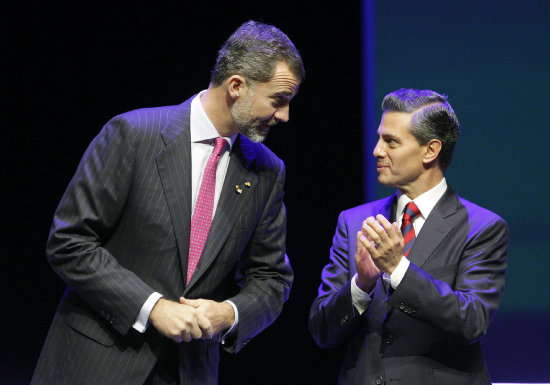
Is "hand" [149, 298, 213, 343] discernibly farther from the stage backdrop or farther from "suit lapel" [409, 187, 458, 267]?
the stage backdrop

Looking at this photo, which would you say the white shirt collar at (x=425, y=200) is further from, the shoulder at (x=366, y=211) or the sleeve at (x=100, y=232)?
the sleeve at (x=100, y=232)

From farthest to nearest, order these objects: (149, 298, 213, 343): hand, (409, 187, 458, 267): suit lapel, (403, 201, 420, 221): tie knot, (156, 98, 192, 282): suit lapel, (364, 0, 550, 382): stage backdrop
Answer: (364, 0, 550, 382): stage backdrop → (403, 201, 420, 221): tie knot → (409, 187, 458, 267): suit lapel → (156, 98, 192, 282): suit lapel → (149, 298, 213, 343): hand

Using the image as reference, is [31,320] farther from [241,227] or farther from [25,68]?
[241,227]

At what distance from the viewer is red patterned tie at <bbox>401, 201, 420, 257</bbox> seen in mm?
2447

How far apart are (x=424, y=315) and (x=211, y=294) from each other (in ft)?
2.27

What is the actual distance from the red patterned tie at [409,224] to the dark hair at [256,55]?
62cm

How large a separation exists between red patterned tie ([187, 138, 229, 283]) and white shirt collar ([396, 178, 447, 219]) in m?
0.74

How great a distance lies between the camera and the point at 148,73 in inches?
135

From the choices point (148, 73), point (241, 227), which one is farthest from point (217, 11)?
point (241, 227)

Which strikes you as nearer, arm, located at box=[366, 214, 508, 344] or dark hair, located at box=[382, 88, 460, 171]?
arm, located at box=[366, 214, 508, 344]

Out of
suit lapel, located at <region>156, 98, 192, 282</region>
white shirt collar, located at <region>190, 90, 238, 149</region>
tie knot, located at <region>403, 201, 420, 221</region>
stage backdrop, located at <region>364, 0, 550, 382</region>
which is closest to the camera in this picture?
suit lapel, located at <region>156, 98, 192, 282</region>

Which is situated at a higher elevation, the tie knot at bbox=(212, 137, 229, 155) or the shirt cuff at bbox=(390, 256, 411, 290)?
the tie knot at bbox=(212, 137, 229, 155)

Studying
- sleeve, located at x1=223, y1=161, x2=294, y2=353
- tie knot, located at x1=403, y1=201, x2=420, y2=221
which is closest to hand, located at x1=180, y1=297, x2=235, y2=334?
sleeve, located at x1=223, y1=161, x2=294, y2=353

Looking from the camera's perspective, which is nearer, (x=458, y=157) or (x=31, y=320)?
(x=458, y=157)
